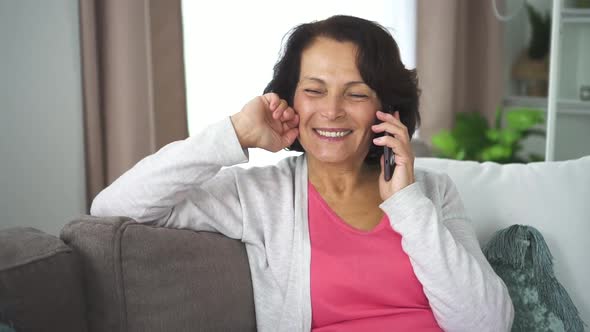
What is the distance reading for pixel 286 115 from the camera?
4.90ft

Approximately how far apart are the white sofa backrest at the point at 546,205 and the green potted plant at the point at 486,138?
166cm

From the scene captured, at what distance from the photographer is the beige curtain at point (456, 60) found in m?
3.51

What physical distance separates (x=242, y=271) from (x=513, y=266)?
2.08 feet

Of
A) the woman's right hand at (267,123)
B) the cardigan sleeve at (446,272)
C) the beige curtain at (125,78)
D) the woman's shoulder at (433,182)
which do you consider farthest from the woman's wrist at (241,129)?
the beige curtain at (125,78)

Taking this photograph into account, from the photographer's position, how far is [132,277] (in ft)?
4.06

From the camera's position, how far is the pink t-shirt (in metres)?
1.41

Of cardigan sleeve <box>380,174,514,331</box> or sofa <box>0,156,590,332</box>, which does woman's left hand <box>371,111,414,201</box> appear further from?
sofa <box>0,156,590,332</box>

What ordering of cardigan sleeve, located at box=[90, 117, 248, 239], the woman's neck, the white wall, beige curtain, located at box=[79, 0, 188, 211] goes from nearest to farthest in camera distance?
cardigan sleeve, located at box=[90, 117, 248, 239] < the woman's neck < the white wall < beige curtain, located at box=[79, 0, 188, 211]

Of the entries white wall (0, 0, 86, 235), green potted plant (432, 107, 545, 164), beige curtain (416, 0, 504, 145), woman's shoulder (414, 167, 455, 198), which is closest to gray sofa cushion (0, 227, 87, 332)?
woman's shoulder (414, 167, 455, 198)

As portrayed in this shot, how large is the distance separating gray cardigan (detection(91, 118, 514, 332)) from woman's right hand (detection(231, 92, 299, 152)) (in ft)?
0.11

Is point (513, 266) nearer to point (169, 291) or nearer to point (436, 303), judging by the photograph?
point (436, 303)

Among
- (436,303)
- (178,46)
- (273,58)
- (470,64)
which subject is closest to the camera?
(436,303)

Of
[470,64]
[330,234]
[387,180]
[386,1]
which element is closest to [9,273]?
[330,234]

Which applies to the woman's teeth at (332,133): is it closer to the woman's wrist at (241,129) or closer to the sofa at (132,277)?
the woman's wrist at (241,129)
